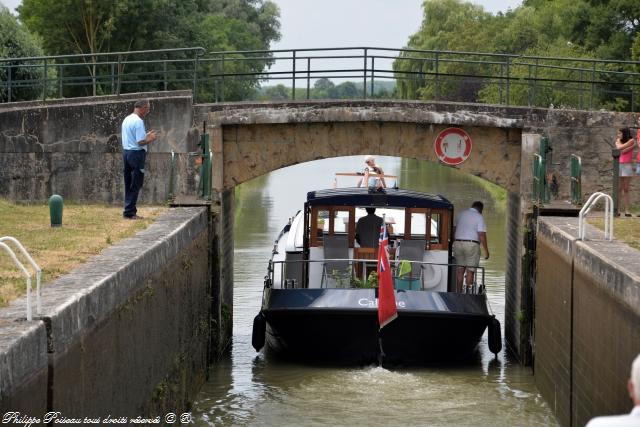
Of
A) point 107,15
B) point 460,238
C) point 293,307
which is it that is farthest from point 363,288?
point 107,15

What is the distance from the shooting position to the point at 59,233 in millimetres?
15477

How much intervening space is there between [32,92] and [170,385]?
15017 millimetres

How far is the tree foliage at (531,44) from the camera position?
41.1 m

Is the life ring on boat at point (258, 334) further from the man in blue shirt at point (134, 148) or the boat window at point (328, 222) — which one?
the man in blue shirt at point (134, 148)

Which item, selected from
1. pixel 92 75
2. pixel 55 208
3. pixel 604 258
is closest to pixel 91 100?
pixel 55 208

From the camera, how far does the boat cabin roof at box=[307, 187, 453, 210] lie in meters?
19.0

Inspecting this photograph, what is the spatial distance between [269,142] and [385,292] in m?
4.60

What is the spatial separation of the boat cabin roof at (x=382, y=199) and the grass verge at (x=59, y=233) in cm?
240

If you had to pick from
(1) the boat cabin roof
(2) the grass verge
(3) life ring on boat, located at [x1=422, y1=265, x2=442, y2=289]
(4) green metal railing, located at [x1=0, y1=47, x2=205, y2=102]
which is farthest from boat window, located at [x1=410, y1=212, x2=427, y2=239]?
(4) green metal railing, located at [x1=0, y1=47, x2=205, y2=102]

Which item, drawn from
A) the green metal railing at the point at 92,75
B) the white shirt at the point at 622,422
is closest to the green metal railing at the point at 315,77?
the green metal railing at the point at 92,75

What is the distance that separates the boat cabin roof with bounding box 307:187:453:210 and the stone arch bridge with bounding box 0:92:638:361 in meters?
1.55

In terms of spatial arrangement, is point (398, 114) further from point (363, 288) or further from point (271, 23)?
point (271, 23)

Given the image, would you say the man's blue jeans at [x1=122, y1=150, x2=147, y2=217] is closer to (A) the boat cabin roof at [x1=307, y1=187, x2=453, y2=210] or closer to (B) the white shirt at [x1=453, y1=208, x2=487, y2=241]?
(A) the boat cabin roof at [x1=307, y1=187, x2=453, y2=210]

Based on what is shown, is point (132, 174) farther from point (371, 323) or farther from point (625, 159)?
point (625, 159)
